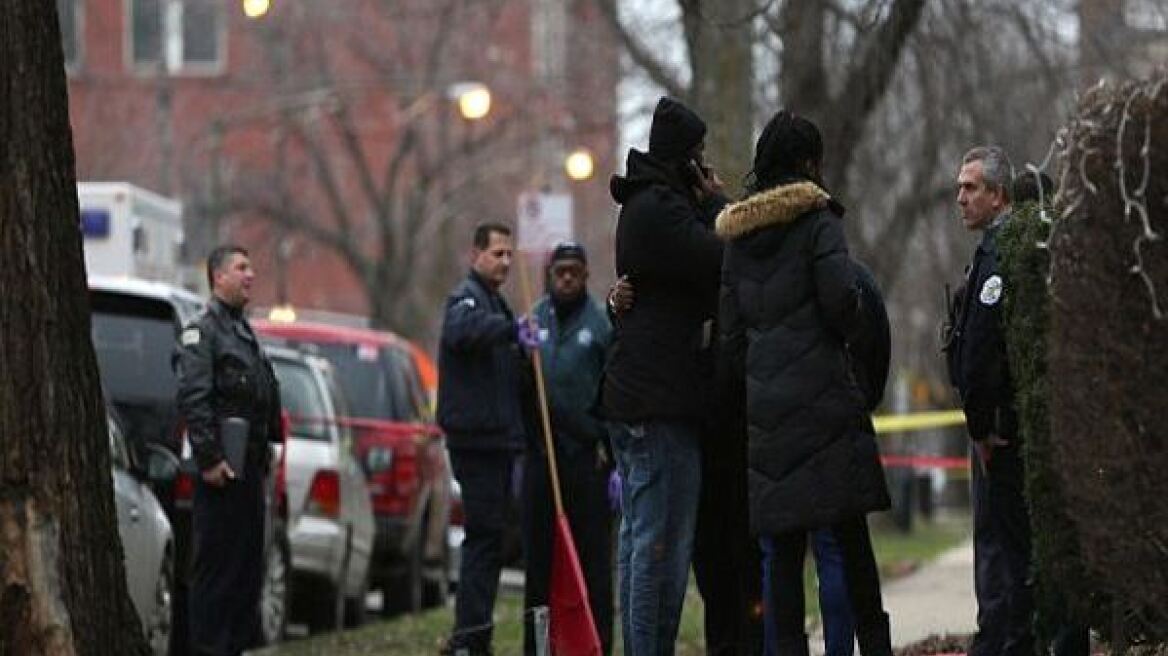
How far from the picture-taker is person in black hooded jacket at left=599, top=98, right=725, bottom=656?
10562 mm

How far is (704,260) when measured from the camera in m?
10.6

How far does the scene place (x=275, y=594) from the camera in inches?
667

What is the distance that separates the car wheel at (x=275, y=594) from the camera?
54.6 ft

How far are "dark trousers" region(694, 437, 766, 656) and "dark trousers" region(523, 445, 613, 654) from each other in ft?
6.60

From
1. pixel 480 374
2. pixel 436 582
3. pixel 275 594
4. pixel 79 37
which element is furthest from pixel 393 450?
pixel 79 37

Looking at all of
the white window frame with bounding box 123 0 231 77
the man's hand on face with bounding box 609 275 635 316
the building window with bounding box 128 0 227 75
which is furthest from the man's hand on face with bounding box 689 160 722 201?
the white window frame with bounding box 123 0 231 77

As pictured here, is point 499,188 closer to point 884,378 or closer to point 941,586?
point 941,586

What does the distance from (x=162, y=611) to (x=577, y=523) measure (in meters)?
2.36

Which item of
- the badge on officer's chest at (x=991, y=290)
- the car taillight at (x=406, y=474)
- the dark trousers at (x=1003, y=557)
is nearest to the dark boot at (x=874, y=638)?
the dark trousers at (x=1003, y=557)

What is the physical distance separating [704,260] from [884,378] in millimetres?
1035

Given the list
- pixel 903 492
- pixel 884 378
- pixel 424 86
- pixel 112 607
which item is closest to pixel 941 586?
pixel 884 378

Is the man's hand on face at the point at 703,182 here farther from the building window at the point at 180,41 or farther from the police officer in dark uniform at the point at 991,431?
the building window at the point at 180,41

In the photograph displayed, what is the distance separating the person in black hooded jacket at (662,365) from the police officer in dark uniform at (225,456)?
2500 mm

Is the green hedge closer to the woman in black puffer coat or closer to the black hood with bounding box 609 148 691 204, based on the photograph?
the woman in black puffer coat
